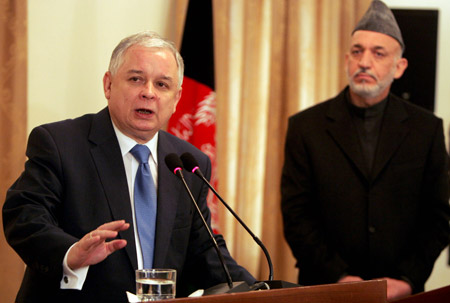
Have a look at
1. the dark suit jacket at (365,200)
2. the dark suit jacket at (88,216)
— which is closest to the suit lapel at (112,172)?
the dark suit jacket at (88,216)

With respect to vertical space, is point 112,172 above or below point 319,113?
below

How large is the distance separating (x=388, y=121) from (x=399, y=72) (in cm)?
A: 33

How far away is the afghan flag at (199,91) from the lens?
445cm

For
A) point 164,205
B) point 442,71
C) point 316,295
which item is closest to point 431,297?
point 316,295

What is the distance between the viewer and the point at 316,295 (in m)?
1.82

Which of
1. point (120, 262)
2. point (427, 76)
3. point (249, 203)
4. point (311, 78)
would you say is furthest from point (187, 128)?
point (120, 262)

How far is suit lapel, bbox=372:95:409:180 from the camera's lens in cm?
359

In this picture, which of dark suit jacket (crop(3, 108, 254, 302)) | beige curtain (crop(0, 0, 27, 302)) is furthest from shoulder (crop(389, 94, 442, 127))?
beige curtain (crop(0, 0, 27, 302))

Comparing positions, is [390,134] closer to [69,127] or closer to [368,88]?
[368,88]

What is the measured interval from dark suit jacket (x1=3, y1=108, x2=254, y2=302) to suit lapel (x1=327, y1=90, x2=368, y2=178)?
1125 mm

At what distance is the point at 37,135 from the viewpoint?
2.57 meters

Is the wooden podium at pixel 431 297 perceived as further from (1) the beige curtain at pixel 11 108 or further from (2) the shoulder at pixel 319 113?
(1) the beige curtain at pixel 11 108

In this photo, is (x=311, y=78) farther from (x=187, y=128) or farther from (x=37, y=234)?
(x=37, y=234)

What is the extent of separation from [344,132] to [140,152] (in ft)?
4.43
